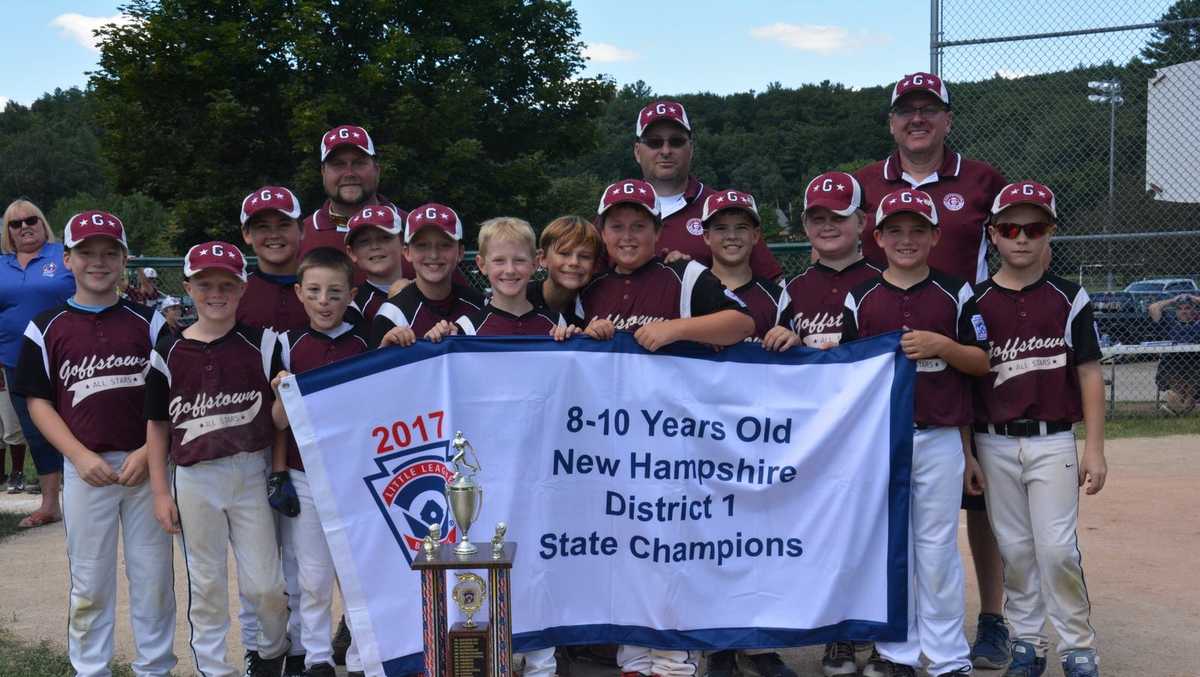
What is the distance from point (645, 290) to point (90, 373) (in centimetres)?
233

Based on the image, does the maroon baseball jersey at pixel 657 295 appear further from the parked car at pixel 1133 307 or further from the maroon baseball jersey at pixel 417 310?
the parked car at pixel 1133 307

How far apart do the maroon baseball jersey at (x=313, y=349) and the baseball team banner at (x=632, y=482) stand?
0.80 feet

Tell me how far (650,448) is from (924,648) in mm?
1394

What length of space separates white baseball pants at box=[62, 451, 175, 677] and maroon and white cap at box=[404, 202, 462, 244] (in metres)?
1.52

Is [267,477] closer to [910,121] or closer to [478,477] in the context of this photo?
[478,477]

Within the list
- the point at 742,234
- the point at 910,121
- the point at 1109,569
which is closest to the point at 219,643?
the point at 742,234

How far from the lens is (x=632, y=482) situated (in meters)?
4.61

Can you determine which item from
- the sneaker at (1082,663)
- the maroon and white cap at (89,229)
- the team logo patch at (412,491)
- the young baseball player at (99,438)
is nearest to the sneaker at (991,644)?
the sneaker at (1082,663)

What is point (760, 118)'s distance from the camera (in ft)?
245

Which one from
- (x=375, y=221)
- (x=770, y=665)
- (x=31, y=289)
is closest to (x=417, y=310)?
(x=375, y=221)

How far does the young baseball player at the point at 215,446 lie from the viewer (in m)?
4.44

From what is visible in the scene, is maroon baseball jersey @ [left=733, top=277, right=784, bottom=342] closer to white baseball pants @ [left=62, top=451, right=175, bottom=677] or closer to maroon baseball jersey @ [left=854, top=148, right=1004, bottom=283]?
maroon baseball jersey @ [left=854, top=148, right=1004, bottom=283]

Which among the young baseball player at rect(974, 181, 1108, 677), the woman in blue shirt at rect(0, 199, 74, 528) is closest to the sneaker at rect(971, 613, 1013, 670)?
the young baseball player at rect(974, 181, 1108, 677)

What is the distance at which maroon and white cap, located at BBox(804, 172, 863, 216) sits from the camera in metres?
4.89
